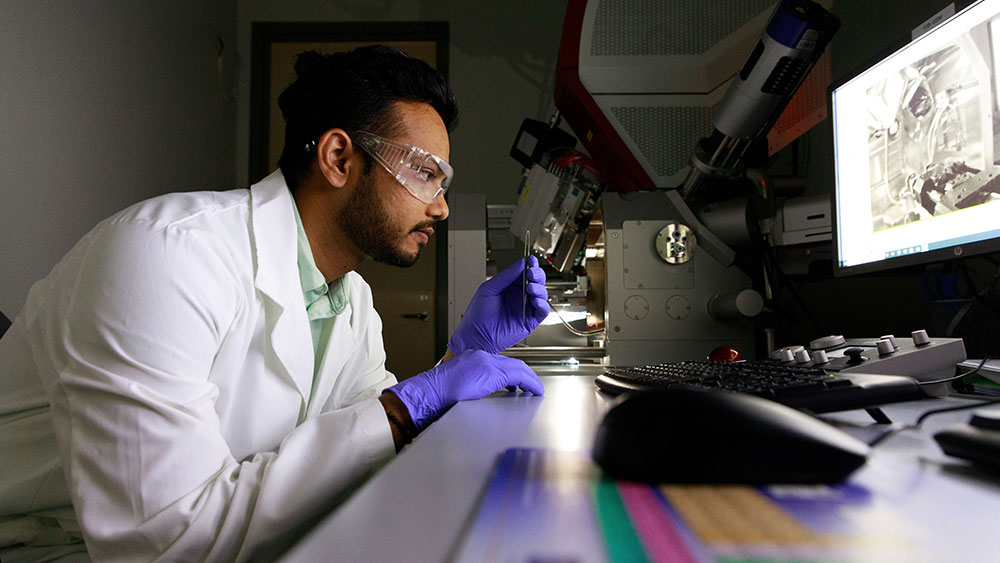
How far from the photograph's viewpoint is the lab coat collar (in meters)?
0.85

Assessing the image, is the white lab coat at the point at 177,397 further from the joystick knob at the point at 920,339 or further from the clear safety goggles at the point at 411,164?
the joystick knob at the point at 920,339

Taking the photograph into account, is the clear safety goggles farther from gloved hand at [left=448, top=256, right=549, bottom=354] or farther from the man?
gloved hand at [left=448, top=256, right=549, bottom=354]

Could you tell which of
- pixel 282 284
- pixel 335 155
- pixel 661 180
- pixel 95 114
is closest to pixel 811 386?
pixel 282 284

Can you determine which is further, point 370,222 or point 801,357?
point 370,222

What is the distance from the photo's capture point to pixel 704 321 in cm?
163

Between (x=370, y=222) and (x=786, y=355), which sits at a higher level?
(x=370, y=222)

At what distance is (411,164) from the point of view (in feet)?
3.83

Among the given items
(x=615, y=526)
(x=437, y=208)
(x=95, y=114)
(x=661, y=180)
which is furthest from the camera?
(x=95, y=114)

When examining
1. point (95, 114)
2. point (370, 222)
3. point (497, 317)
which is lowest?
point (497, 317)

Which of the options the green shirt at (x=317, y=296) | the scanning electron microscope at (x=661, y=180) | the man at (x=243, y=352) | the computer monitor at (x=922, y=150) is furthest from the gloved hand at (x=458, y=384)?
the scanning electron microscope at (x=661, y=180)

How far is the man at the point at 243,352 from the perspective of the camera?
585 mm

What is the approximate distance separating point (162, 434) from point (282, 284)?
312 mm

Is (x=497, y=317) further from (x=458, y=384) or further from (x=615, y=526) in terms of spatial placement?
(x=615, y=526)

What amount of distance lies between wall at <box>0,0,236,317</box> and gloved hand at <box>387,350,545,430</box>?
2.00 metres
